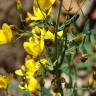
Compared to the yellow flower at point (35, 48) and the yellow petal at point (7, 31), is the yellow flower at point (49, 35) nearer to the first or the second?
the yellow flower at point (35, 48)

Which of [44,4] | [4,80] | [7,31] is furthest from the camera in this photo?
[4,80]

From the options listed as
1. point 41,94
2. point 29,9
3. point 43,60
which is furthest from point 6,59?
point 43,60

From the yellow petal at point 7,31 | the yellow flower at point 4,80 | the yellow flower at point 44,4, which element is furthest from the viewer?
the yellow flower at point 4,80

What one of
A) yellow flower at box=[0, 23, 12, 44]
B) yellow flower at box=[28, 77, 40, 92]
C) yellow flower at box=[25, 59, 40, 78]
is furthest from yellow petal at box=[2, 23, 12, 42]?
yellow flower at box=[28, 77, 40, 92]

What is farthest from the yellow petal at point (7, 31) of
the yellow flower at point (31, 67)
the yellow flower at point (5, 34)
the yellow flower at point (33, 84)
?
the yellow flower at point (33, 84)

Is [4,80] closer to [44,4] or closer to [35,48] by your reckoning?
[35,48]

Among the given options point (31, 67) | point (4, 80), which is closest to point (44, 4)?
point (31, 67)

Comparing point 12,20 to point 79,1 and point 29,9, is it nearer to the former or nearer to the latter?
point 29,9

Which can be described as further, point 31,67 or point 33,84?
point 33,84

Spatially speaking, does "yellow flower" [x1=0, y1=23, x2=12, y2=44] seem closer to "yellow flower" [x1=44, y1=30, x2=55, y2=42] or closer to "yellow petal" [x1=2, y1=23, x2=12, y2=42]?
"yellow petal" [x1=2, y1=23, x2=12, y2=42]
